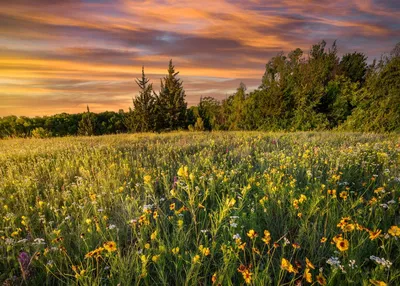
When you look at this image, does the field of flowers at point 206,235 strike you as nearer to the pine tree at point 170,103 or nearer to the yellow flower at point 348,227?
the yellow flower at point 348,227

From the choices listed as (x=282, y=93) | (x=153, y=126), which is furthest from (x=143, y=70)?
(x=282, y=93)

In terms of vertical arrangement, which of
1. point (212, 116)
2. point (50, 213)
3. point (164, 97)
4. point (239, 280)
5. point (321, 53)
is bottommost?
point (239, 280)

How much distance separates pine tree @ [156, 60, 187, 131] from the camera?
123ft

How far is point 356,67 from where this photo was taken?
3297 cm

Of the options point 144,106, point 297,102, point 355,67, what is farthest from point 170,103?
point 355,67

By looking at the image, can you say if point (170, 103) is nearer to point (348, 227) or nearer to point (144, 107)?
point (144, 107)

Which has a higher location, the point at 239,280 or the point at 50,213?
the point at 50,213

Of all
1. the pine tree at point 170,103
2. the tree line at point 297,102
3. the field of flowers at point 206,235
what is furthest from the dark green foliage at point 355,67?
the field of flowers at point 206,235

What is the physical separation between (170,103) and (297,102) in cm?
1927

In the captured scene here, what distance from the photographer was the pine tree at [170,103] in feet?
123

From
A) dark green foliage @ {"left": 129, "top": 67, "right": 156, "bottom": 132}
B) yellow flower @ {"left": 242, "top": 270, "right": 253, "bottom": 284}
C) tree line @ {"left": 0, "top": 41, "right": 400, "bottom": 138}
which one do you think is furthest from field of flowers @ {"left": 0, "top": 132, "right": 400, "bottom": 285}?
dark green foliage @ {"left": 129, "top": 67, "right": 156, "bottom": 132}

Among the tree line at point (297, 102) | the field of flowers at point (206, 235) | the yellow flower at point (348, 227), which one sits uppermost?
the tree line at point (297, 102)

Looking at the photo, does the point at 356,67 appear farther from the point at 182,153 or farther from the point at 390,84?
the point at 182,153

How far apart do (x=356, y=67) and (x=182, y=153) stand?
118ft
